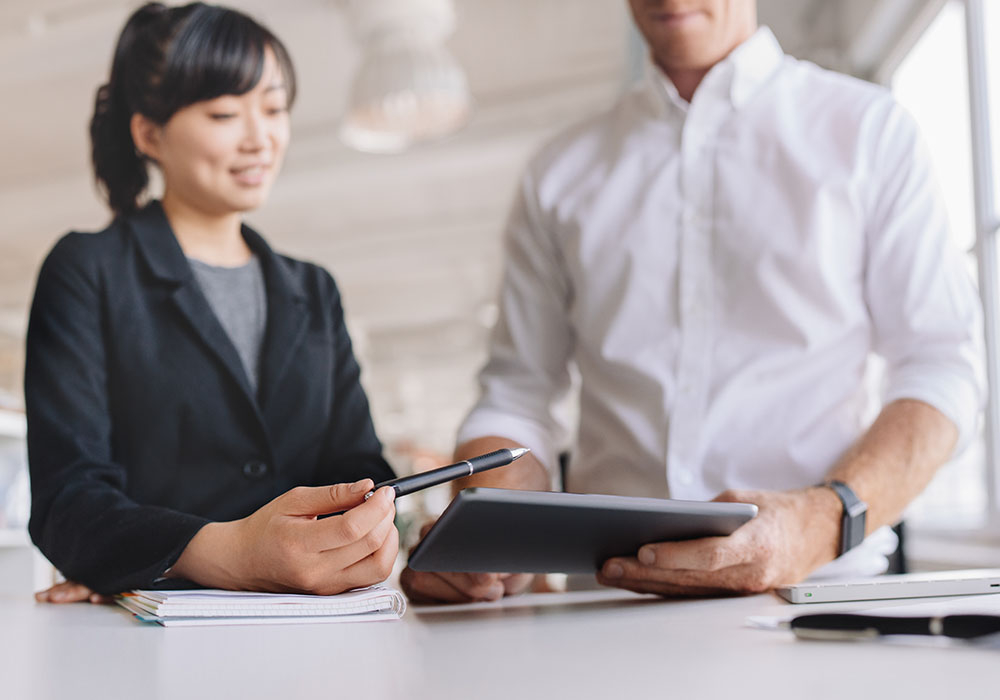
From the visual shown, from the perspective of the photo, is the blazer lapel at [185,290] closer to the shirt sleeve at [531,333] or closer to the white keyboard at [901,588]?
the shirt sleeve at [531,333]

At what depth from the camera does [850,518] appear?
1.04 meters

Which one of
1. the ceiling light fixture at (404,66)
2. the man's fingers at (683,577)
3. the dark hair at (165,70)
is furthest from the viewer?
the ceiling light fixture at (404,66)

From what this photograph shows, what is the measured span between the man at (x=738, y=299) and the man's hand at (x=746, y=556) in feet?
0.38

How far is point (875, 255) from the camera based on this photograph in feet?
4.26

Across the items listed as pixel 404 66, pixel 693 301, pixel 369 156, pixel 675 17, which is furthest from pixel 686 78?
pixel 369 156

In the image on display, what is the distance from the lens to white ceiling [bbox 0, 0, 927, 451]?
15.8ft

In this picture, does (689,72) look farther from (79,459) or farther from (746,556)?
(79,459)

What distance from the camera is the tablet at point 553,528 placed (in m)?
0.68

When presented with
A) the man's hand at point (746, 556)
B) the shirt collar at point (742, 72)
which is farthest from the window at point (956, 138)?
the man's hand at point (746, 556)

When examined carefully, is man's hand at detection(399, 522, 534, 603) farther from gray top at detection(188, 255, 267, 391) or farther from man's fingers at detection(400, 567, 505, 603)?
gray top at detection(188, 255, 267, 391)

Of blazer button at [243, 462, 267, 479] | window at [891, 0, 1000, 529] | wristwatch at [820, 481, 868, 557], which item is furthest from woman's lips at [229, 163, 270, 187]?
window at [891, 0, 1000, 529]

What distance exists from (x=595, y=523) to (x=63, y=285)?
0.65 m

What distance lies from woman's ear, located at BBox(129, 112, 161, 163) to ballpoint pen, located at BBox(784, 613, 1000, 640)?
0.92 meters

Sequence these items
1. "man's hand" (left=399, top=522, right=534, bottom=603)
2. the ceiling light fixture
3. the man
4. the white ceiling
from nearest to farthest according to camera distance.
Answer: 1. "man's hand" (left=399, top=522, right=534, bottom=603)
2. the man
3. the ceiling light fixture
4. the white ceiling
